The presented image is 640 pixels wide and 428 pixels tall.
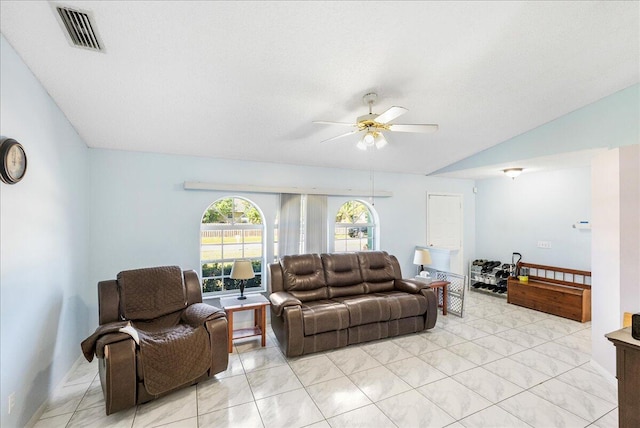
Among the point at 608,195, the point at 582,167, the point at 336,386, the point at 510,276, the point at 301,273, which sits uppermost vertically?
the point at 582,167

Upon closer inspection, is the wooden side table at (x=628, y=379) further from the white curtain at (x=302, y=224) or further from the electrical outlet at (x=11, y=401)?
the electrical outlet at (x=11, y=401)

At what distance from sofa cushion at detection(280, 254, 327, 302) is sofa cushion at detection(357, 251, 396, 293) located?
0.68m

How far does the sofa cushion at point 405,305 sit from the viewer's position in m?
3.73

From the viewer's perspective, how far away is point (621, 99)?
317cm

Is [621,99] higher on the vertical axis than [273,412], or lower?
higher

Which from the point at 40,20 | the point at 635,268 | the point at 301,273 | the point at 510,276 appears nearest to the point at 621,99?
the point at 635,268

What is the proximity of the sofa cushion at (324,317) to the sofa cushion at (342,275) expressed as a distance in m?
0.49

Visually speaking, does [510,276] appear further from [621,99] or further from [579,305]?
[621,99]

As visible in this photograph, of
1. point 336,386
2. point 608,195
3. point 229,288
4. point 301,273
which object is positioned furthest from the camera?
point 229,288

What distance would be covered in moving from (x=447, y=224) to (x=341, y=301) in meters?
3.54

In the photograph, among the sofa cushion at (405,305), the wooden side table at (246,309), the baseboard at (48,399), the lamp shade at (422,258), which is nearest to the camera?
the baseboard at (48,399)

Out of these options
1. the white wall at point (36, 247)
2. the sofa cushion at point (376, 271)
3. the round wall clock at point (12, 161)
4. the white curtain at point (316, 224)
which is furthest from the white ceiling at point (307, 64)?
the sofa cushion at point (376, 271)

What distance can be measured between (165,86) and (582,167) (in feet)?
20.2

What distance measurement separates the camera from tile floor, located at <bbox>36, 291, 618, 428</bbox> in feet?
7.45
